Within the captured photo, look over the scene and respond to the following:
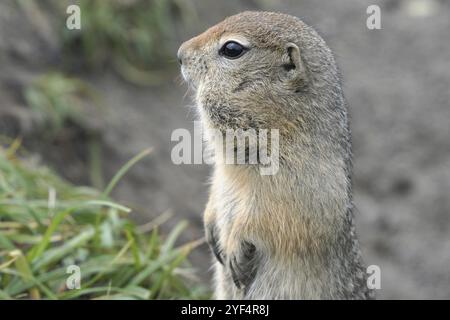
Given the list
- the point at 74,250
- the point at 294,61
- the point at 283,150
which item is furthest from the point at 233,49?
the point at 74,250

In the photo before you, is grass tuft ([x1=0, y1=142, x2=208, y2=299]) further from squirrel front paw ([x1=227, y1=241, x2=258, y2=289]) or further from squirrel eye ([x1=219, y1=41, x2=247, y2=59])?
squirrel eye ([x1=219, y1=41, x2=247, y2=59])

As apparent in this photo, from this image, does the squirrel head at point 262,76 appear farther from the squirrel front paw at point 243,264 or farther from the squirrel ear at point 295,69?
the squirrel front paw at point 243,264

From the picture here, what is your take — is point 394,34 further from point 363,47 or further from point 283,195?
point 283,195

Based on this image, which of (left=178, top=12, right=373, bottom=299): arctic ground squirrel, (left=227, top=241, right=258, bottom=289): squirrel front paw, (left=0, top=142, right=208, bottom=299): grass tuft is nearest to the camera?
(left=178, top=12, right=373, bottom=299): arctic ground squirrel

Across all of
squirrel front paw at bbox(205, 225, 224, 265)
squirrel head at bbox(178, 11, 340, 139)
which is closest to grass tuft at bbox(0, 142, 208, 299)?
squirrel front paw at bbox(205, 225, 224, 265)
